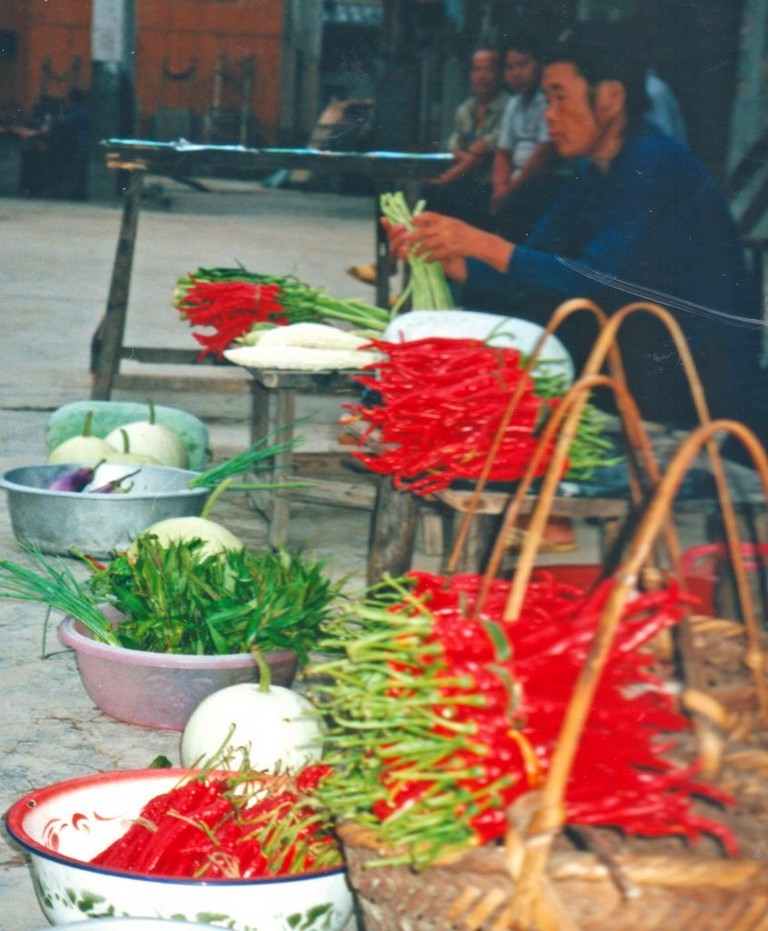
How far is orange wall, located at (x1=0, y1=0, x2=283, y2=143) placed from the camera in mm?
23000

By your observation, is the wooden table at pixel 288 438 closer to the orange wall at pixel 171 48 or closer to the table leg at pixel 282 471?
the table leg at pixel 282 471

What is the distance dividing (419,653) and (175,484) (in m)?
2.87

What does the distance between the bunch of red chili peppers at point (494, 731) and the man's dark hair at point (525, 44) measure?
552 cm

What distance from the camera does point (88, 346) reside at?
28.9 feet

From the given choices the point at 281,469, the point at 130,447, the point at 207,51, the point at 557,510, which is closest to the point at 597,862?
the point at 557,510

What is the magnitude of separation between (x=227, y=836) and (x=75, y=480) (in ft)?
8.01

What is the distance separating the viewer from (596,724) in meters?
1.54

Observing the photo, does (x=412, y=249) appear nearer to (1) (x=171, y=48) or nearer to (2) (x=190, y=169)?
(2) (x=190, y=169)

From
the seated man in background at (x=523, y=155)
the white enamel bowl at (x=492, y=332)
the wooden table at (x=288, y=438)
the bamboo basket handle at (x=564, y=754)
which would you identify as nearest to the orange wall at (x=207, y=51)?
the seated man in background at (x=523, y=155)

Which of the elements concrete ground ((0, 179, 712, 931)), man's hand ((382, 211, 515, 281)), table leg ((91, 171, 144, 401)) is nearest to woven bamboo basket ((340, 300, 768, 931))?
concrete ground ((0, 179, 712, 931))

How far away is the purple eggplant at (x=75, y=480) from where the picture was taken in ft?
14.1

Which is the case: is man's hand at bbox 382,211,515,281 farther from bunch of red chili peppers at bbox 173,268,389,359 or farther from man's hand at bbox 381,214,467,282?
bunch of red chili peppers at bbox 173,268,389,359

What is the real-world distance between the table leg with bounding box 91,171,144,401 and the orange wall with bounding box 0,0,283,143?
1743 cm

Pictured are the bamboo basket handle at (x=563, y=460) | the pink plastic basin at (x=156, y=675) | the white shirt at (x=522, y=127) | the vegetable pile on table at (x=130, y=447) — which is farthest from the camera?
the white shirt at (x=522, y=127)
